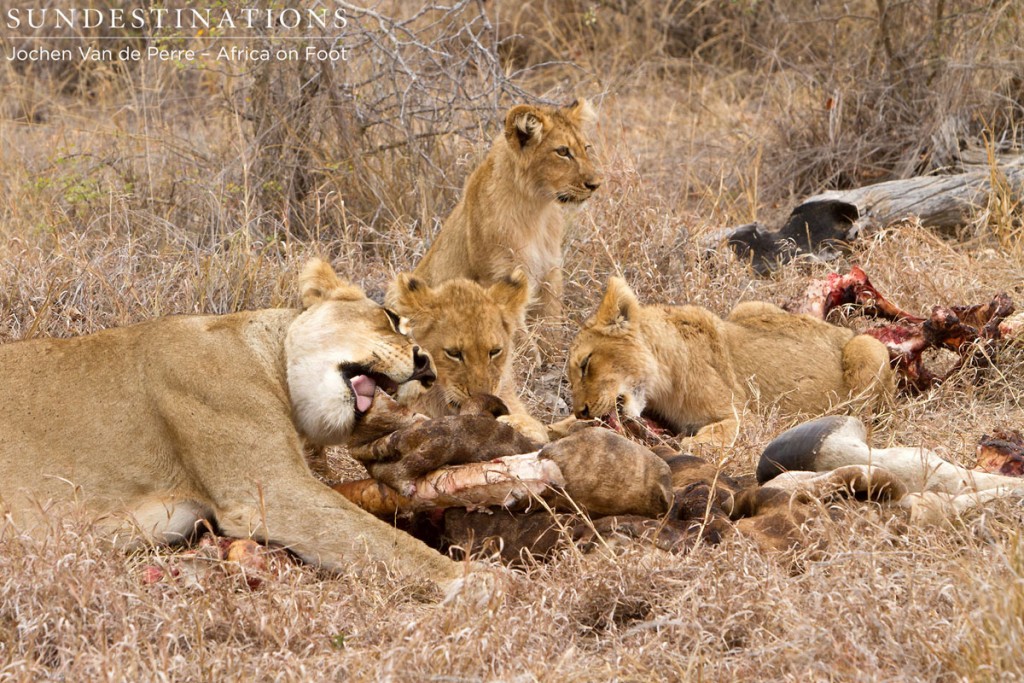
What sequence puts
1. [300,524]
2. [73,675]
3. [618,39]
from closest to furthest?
[73,675] < [300,524] < [618,39]

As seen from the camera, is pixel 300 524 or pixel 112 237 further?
pixel 112 237

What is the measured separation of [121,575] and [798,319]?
143 inches

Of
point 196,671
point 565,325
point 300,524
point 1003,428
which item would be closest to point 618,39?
point 565,325

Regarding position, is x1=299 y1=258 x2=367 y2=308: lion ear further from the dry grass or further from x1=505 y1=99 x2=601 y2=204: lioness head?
x1=505 y1=99 x2=601 y2=204: lioness head

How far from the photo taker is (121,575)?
3387mm

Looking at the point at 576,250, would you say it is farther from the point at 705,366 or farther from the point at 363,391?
the point at 363,391

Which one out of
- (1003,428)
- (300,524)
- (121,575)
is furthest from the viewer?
(1003,428)

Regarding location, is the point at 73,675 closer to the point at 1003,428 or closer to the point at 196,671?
the point at 196,671

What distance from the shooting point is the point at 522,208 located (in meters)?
6.56

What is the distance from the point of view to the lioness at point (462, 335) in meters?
4.86

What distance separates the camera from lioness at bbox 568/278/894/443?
5.44 metres

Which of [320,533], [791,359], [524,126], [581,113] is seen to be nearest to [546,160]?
[524,126]

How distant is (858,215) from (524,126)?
2349 mm

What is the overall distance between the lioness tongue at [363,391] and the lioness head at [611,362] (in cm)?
151
